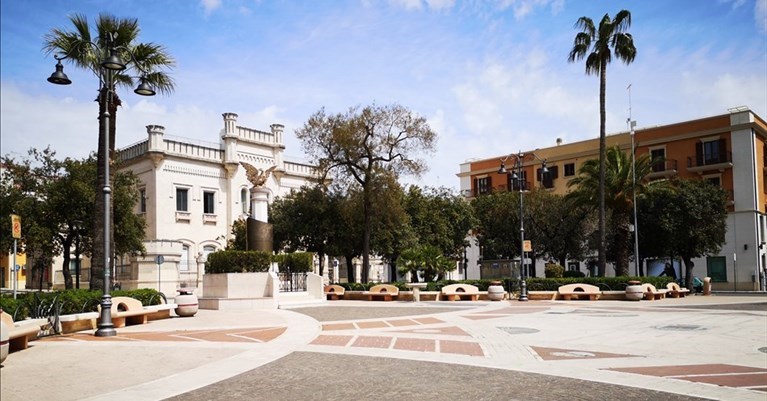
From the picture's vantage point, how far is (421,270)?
124ft

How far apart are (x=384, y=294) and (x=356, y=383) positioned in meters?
23.4

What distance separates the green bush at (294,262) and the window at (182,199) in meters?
23.7

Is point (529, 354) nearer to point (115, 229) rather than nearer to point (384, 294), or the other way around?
point (384, 294)

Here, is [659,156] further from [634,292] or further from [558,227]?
[634,292]

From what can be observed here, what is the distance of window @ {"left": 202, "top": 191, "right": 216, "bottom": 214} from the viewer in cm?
5225

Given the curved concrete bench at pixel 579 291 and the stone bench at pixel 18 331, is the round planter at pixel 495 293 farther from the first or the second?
the stone bench at pixel 18 331

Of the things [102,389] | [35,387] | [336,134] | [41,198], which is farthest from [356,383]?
[41,198]

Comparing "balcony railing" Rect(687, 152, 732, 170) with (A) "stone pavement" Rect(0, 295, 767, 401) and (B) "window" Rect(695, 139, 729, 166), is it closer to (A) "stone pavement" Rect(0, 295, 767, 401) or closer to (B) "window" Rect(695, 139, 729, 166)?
(B) "window" Rect(695, 139, 729, 166)

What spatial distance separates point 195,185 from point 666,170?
125 feet

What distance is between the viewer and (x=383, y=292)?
32.8 m

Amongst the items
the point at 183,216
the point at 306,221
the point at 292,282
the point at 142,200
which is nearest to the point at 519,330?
the point at 292,282

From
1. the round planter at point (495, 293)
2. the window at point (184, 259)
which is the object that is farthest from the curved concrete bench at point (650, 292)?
the window at point (184, 259)

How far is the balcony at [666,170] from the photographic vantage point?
5325cm

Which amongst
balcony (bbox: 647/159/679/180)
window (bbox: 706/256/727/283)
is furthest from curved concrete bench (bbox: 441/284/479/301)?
window (bbox: 706/256/727/283)
